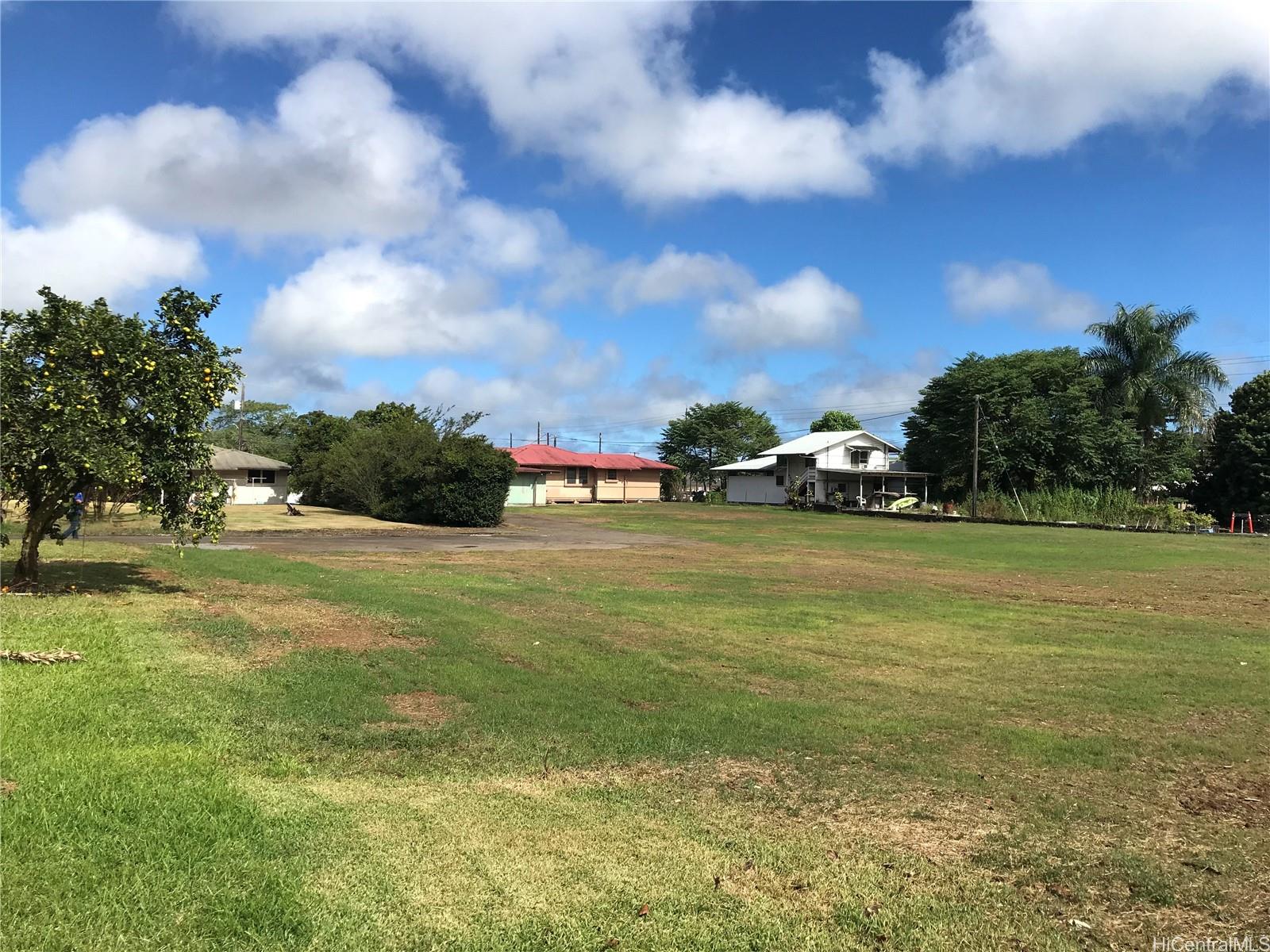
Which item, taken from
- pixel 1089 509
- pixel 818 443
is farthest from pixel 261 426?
pixel 1089 509

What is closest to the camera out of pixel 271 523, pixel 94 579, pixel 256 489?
pixel 94 579

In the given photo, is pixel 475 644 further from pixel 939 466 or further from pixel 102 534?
pixel 939 466

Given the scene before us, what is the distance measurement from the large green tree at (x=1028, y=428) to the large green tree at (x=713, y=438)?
19865mm

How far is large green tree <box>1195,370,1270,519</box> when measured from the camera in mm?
49000

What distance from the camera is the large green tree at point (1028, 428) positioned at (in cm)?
5419

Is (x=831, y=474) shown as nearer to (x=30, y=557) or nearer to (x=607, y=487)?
(x=607, y=487)

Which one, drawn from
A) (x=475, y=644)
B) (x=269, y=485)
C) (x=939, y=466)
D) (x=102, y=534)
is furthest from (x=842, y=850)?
(x=939, y=466)

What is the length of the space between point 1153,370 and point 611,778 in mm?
58646

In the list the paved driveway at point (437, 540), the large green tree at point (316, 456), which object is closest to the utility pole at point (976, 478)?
the paved driveway at point (437, 540)

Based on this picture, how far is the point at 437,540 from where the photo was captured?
92.4ft

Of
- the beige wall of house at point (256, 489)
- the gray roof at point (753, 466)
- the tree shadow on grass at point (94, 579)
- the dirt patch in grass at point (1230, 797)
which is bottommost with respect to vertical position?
the dirt patch in grass at point (1230, 797)

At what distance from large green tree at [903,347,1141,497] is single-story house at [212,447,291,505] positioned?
149 feet

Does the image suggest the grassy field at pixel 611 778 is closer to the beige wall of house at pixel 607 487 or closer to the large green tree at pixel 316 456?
the large green tree at pixel 316 456

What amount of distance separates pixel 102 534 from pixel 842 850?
1029 inches
